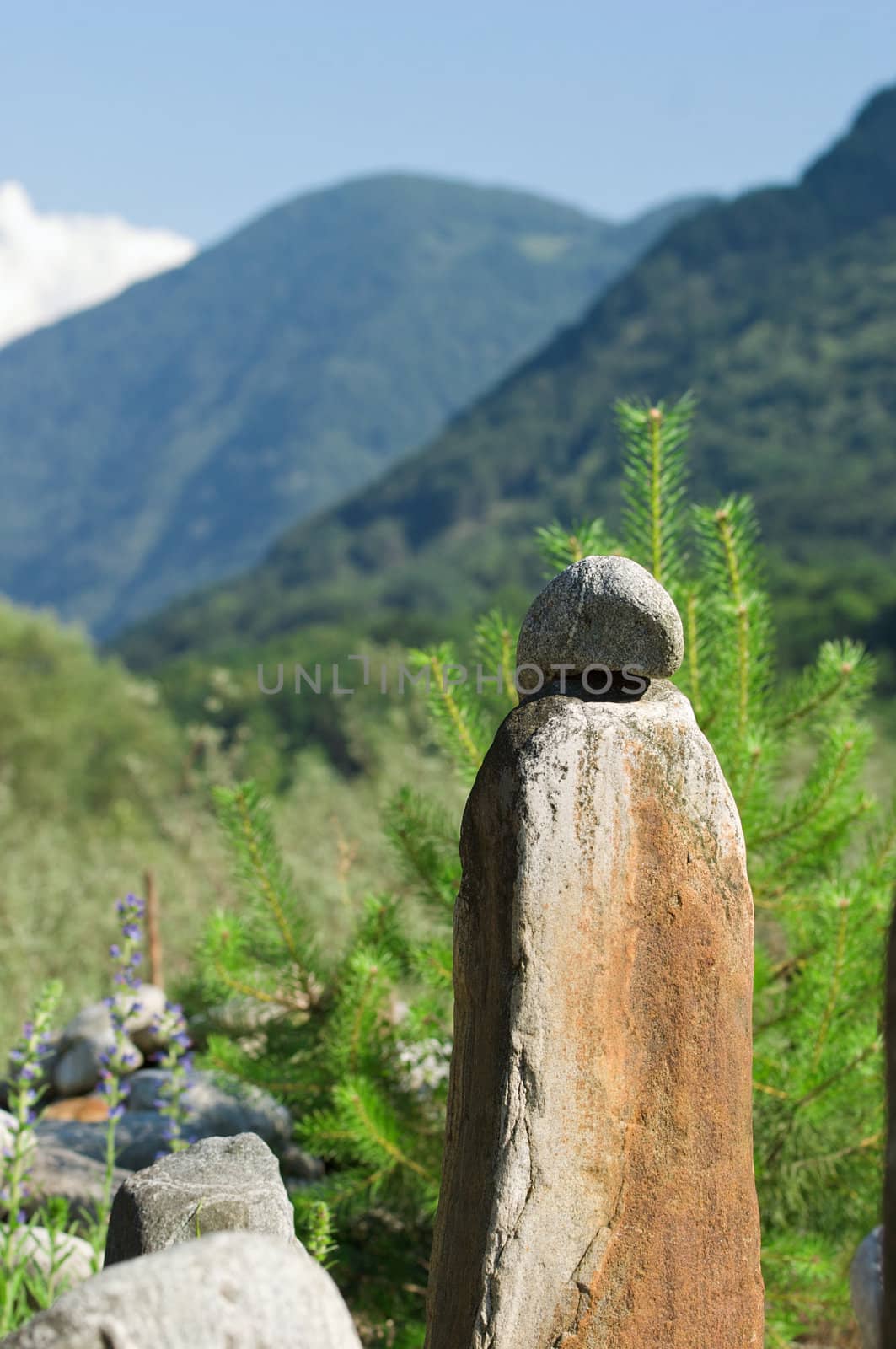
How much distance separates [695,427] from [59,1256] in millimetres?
A: 77594

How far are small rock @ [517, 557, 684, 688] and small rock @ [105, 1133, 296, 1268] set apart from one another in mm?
1331

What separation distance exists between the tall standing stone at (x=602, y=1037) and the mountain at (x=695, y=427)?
199 feet

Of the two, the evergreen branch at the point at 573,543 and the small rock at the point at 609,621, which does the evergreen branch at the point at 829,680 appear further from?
the small rock at the point at 609,621

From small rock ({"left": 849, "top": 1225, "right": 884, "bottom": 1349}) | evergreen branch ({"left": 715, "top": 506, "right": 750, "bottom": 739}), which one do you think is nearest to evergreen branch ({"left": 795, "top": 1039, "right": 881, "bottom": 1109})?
small rock ({"left": 849, "top": 1225, "right": 884, "bottom": 1349})

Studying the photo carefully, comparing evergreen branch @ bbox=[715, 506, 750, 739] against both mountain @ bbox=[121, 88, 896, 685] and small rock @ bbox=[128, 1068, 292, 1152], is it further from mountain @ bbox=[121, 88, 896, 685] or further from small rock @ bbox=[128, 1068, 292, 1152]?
mountain @ bbox=[121, 88, 896, 685]

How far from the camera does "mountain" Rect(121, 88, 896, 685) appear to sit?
8812cm

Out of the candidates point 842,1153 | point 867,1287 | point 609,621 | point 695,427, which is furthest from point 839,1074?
point 695,427

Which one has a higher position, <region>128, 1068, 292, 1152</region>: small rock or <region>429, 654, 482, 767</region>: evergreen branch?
<region>429, 654, 482, 767</region>: evergreen branch

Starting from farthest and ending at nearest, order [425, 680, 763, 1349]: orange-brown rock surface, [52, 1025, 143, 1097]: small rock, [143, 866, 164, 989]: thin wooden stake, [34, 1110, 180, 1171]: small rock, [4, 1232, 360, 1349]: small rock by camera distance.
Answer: [143, 866, 164, 989]: thin wooden stake
[52, 1025, 143, 1097]: small rock
[34, 1110, 180, 1171]: small rock
[425, 680, 763, 1349]: orange-brown rock surface
[4, 1232, 360, 1349]: small rock

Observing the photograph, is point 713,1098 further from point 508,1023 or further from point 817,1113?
point 817,1113

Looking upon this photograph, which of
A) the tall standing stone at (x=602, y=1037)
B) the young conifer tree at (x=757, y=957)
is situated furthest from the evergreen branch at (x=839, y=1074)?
the tall standing stone at (x=602, y=1037)

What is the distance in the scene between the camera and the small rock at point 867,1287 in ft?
12.5

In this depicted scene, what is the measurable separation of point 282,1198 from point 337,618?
103 meters

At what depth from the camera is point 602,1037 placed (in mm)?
2650
